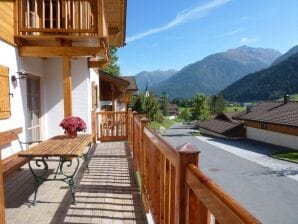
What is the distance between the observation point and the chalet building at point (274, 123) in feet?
88.2

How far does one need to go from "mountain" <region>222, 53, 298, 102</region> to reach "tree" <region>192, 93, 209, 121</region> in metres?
86.3

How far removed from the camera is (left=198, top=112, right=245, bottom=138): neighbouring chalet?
4066 centimetres

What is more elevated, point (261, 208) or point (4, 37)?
point (4, 37)

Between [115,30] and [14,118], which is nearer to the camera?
[14,118]

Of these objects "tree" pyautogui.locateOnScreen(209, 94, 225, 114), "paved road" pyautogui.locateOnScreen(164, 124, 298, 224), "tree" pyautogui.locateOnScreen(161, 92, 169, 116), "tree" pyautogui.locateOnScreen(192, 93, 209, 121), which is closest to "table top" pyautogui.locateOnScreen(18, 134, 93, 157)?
"paved road" pyautogui.locateOnScreen(164, 124, 298, 224)

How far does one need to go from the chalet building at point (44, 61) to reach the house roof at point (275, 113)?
22.0m

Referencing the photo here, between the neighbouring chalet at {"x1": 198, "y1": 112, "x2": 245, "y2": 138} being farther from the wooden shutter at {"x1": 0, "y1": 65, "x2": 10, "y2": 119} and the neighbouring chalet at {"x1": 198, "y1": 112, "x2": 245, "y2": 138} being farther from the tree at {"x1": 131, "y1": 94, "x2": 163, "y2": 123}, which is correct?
the wooden shutter at {"x1": 0, "y1": 65, "x2": 10, "y2": 119}

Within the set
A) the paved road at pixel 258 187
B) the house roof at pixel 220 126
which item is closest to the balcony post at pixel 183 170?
the paved road at pixel 258 187

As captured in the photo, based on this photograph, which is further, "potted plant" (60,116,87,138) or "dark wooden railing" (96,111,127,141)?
"dark wooden railing" (96,111,127,141)

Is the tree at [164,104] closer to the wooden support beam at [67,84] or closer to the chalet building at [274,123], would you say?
the chalet building at [274,123]

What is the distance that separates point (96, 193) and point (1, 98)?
107 inches

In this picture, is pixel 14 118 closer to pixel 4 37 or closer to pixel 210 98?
pixel 4 37

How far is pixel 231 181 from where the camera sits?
711 inches

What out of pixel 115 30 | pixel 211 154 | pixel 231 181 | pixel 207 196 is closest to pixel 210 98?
pixel 211 154
